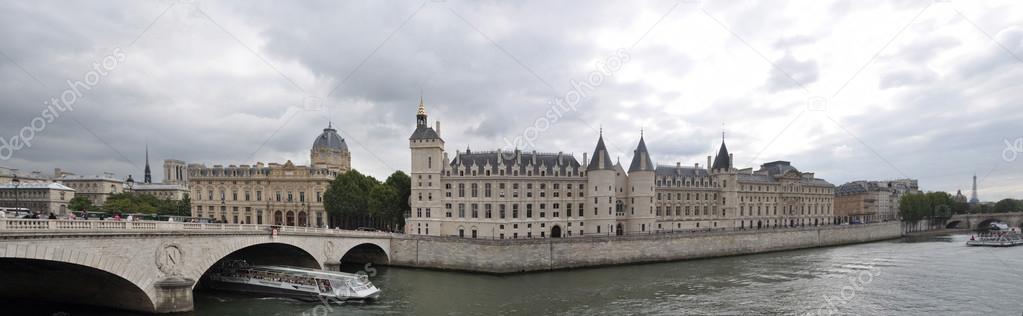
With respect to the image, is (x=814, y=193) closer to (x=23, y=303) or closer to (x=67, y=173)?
(x=23, y=303)

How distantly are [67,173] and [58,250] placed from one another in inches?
5314

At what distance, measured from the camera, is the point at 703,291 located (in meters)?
40.0

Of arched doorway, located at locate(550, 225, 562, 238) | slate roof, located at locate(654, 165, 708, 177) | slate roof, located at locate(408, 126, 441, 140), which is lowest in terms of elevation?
arched doorway, located at locate(550, 225, 562, 238)

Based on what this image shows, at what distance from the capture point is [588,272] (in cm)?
5050

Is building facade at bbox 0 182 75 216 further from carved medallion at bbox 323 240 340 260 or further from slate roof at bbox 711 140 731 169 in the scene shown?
slate roof at bbox 711 140 731 169

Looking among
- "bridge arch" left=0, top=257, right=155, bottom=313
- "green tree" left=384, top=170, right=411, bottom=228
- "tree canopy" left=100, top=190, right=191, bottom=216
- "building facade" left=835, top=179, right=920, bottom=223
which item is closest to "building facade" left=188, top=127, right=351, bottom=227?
"tree canopy" left=100, top=190, right=191, bottom=216

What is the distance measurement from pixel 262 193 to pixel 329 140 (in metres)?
14.7

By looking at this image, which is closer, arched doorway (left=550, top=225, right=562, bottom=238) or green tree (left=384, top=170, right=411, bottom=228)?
arched doorway (left=550, top=225, right=562, bottom=238)

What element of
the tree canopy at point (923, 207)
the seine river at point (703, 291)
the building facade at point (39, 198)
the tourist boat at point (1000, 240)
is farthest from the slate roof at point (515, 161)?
the tree canopy at point (923, 207)

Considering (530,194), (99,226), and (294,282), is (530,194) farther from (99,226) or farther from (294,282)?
(99,226)

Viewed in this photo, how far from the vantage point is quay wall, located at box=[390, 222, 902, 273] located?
49.8 metres

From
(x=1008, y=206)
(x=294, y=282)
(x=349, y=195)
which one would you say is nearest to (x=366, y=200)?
(x=349, y=195)

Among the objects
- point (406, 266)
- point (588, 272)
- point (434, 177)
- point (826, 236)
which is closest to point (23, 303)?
point (406, 266)

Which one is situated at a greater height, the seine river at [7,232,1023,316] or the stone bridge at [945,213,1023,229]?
the seine river at [7,232,1023,316]
